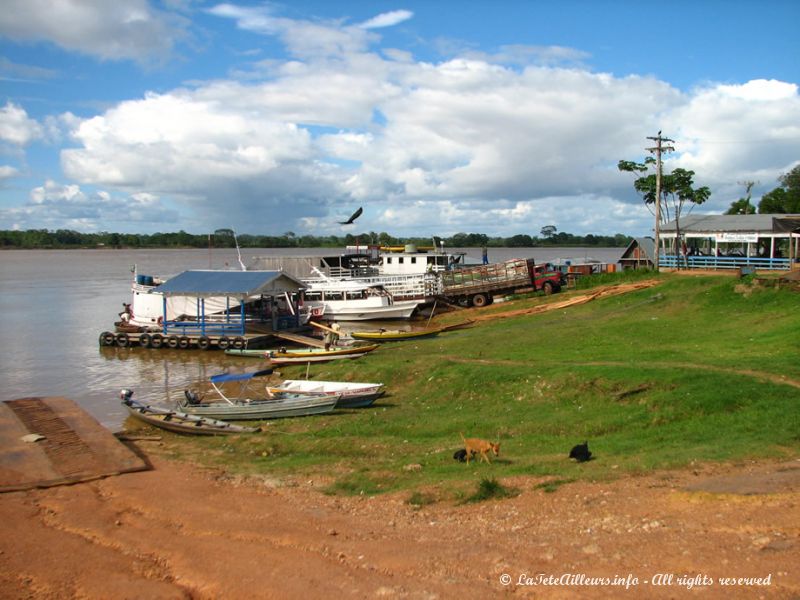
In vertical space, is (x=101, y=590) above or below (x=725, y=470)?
below

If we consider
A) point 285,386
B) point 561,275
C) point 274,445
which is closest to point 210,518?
point 274,445

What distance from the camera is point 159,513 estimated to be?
12.4 m

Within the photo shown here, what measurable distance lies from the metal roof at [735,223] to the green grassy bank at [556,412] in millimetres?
12969

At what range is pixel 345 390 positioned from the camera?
20.5 meters

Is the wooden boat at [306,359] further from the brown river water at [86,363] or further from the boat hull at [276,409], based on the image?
the boat hull at [276,409]

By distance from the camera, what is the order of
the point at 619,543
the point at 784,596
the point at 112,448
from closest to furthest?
the point at 784,596 < the point at 619,543 < the point at 112,448

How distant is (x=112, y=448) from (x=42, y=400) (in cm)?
604

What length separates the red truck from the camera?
4659cm

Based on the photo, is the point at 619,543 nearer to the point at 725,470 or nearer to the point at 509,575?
the point at 509,575

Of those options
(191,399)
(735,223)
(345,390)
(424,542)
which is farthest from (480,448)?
(735,223)

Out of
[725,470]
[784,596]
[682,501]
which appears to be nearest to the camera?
[784,596]

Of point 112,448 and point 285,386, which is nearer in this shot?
point 112,448

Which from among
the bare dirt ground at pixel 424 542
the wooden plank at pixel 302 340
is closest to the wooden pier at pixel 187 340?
the wooden plank at pixel 302 340

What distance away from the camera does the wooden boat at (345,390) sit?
19734 mm
